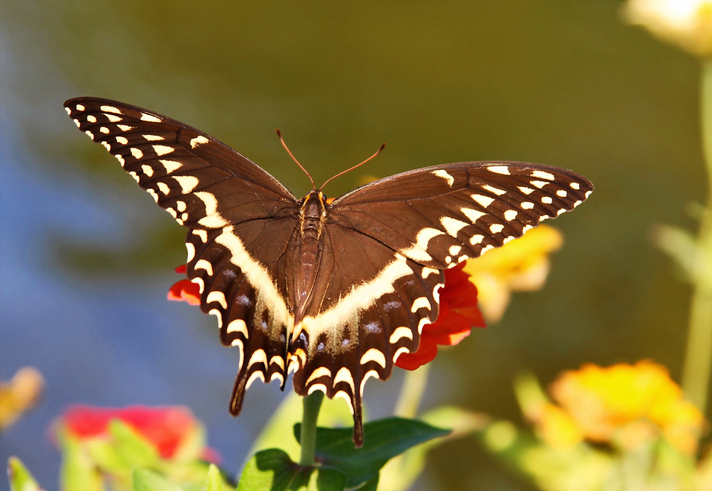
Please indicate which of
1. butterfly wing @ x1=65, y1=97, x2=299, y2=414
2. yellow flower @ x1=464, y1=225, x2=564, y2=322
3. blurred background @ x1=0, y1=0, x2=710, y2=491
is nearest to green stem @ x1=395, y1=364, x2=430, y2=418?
yellow flower @ x1=464, y1=225, x2=564, y2=322

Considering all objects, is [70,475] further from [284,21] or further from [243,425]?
[284,21]

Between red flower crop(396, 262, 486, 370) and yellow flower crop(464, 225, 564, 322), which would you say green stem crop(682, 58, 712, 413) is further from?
red flower crop(396, 262, 486, 370)

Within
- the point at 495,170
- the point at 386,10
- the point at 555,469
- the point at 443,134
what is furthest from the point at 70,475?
the point at 386,10

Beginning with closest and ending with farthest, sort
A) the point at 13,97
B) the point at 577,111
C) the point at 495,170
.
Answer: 1. the point at 495,170
2. the point at 13,97
3. the point at 577,111

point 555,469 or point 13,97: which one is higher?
point 13,97

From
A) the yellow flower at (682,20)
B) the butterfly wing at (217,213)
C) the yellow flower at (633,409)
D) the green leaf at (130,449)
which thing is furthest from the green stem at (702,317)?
the green leaf at (130,449)

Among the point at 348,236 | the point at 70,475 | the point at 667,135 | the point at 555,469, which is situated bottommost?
the point at 70,475
